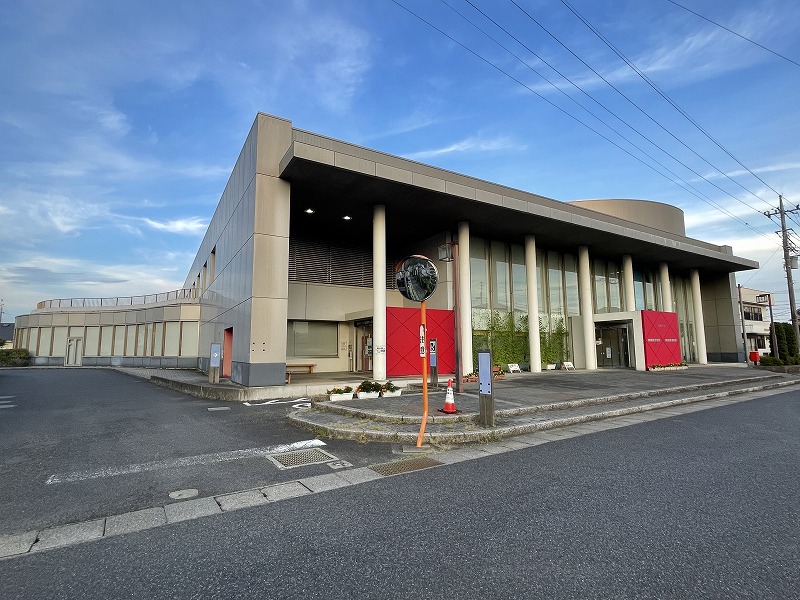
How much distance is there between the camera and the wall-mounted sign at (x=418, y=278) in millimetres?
7859

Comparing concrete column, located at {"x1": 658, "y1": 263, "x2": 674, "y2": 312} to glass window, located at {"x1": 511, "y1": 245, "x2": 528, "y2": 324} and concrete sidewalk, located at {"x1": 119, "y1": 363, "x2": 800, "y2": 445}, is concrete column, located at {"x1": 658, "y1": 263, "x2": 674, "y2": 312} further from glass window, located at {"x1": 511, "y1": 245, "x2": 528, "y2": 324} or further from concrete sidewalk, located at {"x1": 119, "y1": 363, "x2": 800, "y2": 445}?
concrete sidewalk, located at {"x1": 119, "y1": 363, "x2": 800, "y2": 445}

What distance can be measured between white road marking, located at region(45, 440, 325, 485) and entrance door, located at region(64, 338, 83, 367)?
125 ft

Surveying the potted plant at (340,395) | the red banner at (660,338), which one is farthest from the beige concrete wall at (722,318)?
the potted plant at (340,395)

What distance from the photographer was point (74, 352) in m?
34.8

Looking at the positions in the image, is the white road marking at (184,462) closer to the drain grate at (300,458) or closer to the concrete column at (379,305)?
the drain grate at (300,458)

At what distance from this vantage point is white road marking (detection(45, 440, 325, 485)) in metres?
5.11

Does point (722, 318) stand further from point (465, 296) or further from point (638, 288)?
point (465, 296)

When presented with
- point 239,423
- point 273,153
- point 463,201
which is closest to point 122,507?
point 239,423

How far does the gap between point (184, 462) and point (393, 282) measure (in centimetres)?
1712

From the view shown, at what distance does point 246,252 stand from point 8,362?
33846 mm

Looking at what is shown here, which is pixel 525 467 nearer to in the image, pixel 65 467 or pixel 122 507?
pixel 122 507

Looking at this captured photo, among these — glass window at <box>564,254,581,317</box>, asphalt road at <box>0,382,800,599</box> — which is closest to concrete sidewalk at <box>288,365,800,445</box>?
asphalt road at <box>0,382,800,599</box>

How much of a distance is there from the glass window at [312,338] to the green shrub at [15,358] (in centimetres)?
2985

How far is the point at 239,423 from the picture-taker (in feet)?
28.5
